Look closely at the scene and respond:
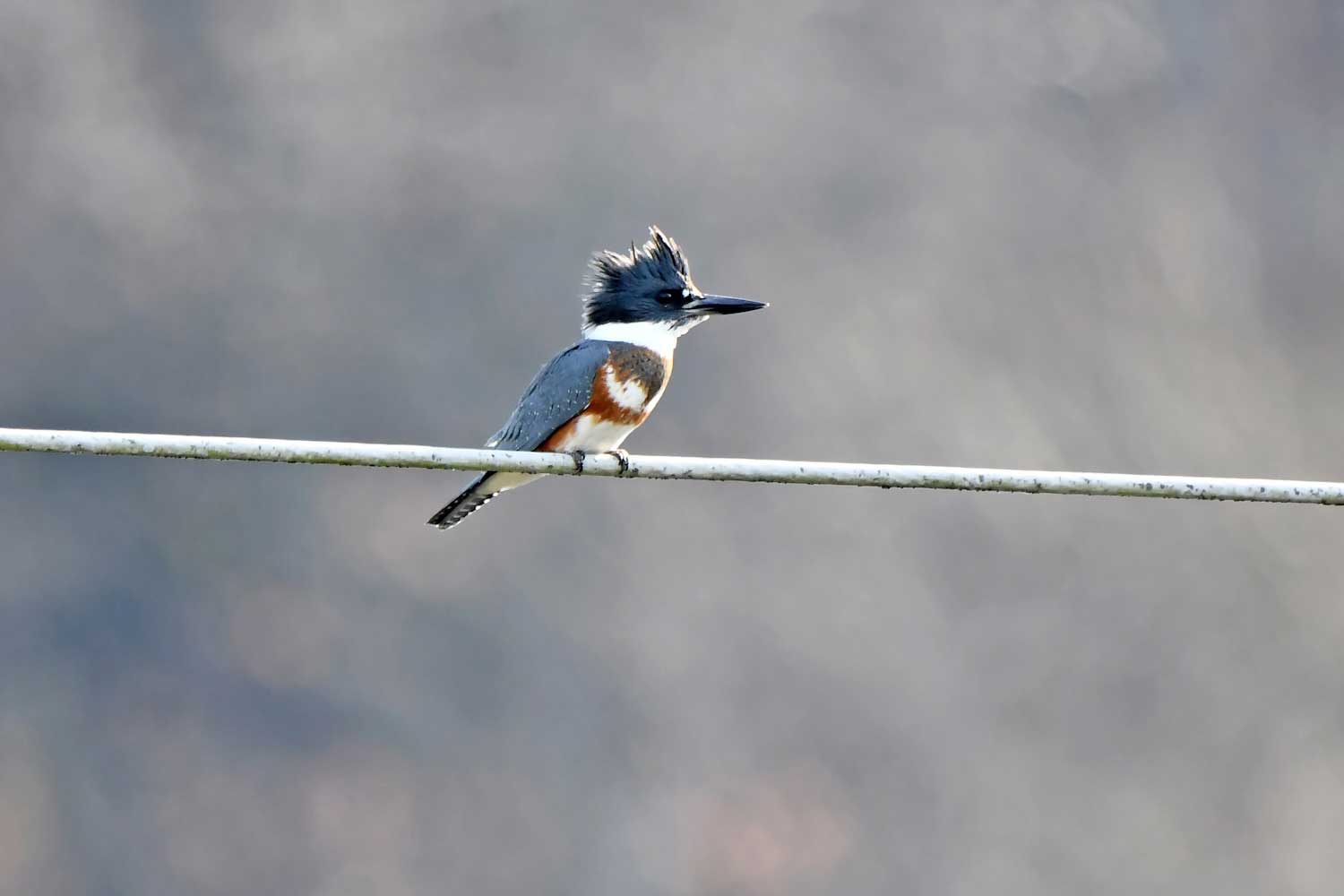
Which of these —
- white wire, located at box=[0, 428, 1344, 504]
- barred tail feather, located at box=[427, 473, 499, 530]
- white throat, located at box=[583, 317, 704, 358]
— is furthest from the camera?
white throat, located at box=[583, 317, 704, 358]

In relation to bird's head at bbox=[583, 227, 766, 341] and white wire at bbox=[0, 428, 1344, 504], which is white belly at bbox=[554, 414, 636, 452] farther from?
white wire at bbox=[0, 428, 1344, 504]

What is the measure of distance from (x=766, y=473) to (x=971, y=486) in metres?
0.20

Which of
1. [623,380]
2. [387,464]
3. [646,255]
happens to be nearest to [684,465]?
[387,464]

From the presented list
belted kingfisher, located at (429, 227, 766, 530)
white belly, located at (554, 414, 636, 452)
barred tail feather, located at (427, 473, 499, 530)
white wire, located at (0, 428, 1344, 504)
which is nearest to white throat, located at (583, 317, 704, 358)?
belted kingfisher, located at (429, 227, 766, 530)

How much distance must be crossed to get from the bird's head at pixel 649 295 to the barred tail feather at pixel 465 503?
365 mm

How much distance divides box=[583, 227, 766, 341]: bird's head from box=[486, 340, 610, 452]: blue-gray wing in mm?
133

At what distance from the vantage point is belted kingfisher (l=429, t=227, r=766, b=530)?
2523mm

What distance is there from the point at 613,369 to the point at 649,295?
0.73 feet

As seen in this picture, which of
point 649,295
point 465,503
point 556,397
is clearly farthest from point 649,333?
point 465,503

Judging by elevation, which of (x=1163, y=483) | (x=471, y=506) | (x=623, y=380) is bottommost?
(x=1163, y=483)

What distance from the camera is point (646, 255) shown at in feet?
9.05

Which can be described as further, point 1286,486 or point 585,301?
point 585,301

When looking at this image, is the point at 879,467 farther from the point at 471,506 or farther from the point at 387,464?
the point at 471,506

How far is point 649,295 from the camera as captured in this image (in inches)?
107
